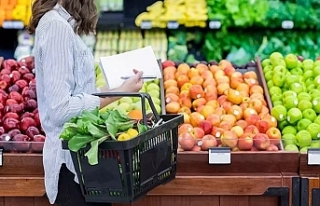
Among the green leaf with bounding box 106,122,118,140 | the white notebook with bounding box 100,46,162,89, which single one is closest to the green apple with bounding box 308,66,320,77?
the white notebook with bounding box 100,46,162,89

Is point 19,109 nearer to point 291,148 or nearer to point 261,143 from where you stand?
point 261,143

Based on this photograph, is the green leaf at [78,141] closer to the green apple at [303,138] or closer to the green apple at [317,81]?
the green apple at [303,138]

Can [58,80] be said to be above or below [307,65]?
above

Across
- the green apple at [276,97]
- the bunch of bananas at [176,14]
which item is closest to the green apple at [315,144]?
the green apple at [276,97]

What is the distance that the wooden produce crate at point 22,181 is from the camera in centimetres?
304

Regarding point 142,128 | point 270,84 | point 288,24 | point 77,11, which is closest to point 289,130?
point 270,84

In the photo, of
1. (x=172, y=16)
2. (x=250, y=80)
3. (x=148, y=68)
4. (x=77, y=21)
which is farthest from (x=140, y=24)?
(x=77, y=21)

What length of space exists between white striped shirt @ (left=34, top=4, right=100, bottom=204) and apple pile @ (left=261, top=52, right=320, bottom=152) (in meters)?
1.11

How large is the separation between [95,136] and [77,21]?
Answer: 45 centimetres

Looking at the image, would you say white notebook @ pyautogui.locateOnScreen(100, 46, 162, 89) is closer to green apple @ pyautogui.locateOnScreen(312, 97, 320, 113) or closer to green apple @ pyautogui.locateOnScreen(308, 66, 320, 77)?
green apple @ pyautogui.locateOnScreen(312, 97, 320, 113)

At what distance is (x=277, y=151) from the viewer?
3.12 meters

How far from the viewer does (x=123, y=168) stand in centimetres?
234

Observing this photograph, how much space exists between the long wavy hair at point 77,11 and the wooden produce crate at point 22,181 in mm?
722

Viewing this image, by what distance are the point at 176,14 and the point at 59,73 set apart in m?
3.21
